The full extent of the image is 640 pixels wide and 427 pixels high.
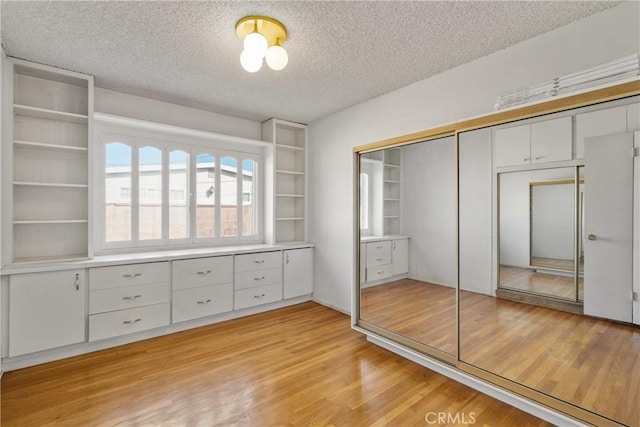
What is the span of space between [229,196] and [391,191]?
231 cm

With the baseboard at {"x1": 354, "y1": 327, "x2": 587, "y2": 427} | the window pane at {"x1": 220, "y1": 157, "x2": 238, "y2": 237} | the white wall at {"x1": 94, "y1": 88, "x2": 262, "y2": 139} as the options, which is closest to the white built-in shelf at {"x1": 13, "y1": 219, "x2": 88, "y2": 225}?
the white wall at {"x1": 94, "y1": 88, "x2": 262, "y2": 139}

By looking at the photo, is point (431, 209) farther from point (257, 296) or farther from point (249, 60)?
point (257, 296)

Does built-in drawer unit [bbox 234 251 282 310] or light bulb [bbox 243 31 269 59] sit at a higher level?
light bulb [bbox 243 31 269 59]

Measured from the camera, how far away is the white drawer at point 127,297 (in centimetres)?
280

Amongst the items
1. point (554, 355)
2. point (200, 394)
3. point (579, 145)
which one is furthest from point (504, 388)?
point (200, 394)

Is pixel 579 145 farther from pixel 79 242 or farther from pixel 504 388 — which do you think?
pixel 79 242

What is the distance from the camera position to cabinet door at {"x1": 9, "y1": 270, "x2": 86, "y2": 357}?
2453mm

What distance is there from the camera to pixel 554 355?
1934 mm

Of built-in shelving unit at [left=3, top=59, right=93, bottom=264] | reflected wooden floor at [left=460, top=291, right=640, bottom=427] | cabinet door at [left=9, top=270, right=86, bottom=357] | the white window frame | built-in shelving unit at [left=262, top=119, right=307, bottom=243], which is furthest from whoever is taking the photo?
built-in shelving unit at [left=262, top=119, right=307, bottom=243]

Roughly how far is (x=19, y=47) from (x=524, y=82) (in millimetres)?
4025

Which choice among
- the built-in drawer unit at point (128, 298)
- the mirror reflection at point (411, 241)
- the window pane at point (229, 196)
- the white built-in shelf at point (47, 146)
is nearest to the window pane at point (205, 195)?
the window pane at point (229, 196)

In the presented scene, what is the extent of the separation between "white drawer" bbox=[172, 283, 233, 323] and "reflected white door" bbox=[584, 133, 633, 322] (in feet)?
10.8

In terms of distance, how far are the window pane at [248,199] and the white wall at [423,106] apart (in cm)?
85

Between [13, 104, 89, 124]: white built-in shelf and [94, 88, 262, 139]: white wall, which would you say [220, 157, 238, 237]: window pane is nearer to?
[94, 88, 262, 139]: white wall
